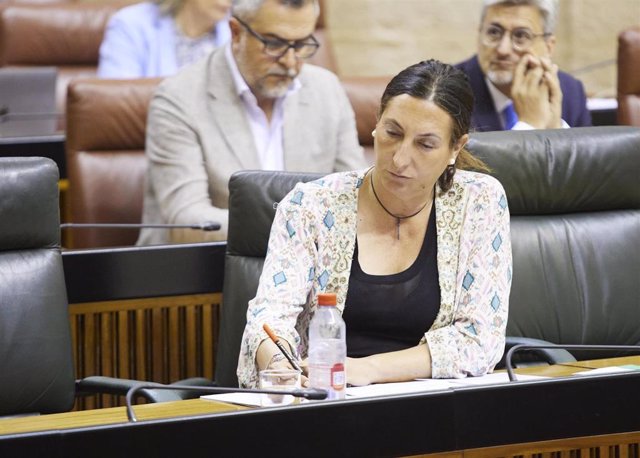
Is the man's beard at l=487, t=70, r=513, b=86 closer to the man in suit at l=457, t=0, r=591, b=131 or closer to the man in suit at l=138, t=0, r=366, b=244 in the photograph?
the man in suit at l=457, t=0, r=591, b=131

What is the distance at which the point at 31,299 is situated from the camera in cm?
204

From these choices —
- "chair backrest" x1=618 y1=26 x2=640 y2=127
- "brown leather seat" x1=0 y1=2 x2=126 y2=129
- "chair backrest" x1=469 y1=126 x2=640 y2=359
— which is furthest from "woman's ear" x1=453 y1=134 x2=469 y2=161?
"brown leather seat" x1=0 y1=2 x2=126 y2=129

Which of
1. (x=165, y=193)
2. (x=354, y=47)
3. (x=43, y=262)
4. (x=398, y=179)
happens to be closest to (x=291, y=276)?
(x=398, y=179)

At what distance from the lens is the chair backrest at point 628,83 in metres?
3.45

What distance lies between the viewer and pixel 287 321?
6.39 ft

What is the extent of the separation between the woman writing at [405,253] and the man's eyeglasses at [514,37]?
1.08 meters

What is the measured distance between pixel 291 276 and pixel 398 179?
0.25 metres

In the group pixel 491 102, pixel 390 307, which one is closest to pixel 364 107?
pixel 491 102

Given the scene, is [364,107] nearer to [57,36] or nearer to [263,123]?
[263,123]

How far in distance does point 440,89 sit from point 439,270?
311mm

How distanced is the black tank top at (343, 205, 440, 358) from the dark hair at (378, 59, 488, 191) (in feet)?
0.81

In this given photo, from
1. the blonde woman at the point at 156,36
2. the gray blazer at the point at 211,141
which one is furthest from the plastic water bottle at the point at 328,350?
the blonde woman at the point at 156,36

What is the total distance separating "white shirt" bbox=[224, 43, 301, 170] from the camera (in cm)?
292

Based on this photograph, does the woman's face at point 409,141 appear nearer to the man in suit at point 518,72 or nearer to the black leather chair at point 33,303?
the black leather chair at point 33,303
